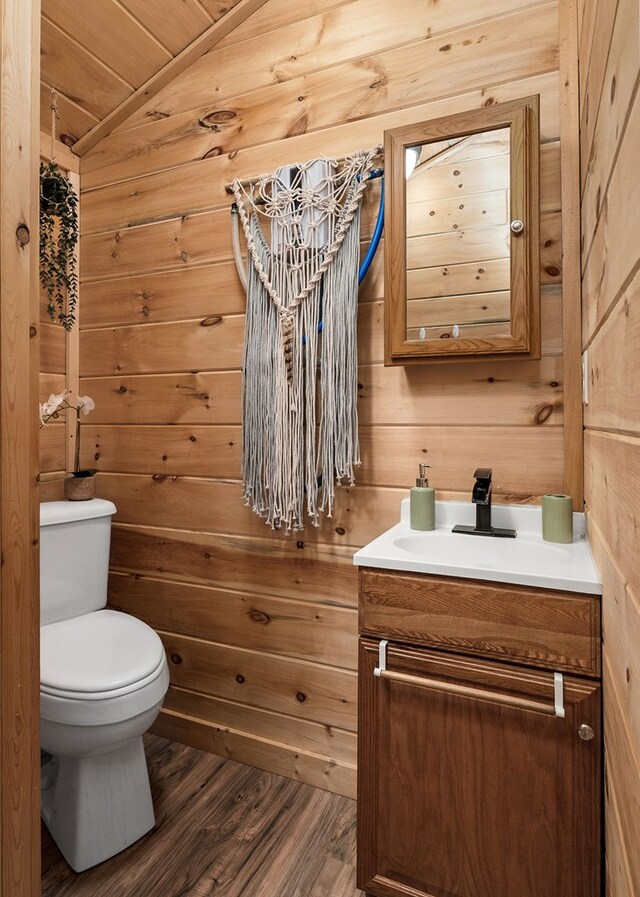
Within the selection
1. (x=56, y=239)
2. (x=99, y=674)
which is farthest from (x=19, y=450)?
(x=56, y=239)

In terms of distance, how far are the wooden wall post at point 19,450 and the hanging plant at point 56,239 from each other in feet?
3.41

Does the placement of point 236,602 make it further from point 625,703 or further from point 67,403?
point 625,703

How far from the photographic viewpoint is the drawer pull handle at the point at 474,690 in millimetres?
1006

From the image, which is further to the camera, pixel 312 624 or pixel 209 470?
pixel 209 470

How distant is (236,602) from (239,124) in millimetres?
1607

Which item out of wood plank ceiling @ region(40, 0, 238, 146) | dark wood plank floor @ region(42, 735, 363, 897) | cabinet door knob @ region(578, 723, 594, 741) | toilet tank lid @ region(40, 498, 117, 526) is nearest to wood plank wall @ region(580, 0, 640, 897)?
cabinet door knob @ region(578, 723, 594, 741)

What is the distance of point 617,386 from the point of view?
0.76 m

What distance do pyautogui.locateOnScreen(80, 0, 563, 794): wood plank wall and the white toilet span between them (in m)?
0.40

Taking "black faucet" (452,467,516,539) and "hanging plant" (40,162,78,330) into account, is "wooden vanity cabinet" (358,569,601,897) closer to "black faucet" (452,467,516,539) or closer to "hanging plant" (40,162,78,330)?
"black faucet" (452,467,516,539)

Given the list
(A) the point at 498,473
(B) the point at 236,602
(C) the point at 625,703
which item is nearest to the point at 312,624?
(B) the point at 236,602

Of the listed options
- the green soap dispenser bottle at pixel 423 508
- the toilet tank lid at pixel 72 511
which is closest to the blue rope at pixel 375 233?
the green soap dispenser bottle at pixel 423 508

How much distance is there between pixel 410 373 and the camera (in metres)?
1.56

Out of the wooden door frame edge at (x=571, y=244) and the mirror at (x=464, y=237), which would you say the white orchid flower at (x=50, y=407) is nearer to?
the mirror at (x=464, y=237)

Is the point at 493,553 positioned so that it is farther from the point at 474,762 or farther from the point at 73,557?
the point at 73,557
